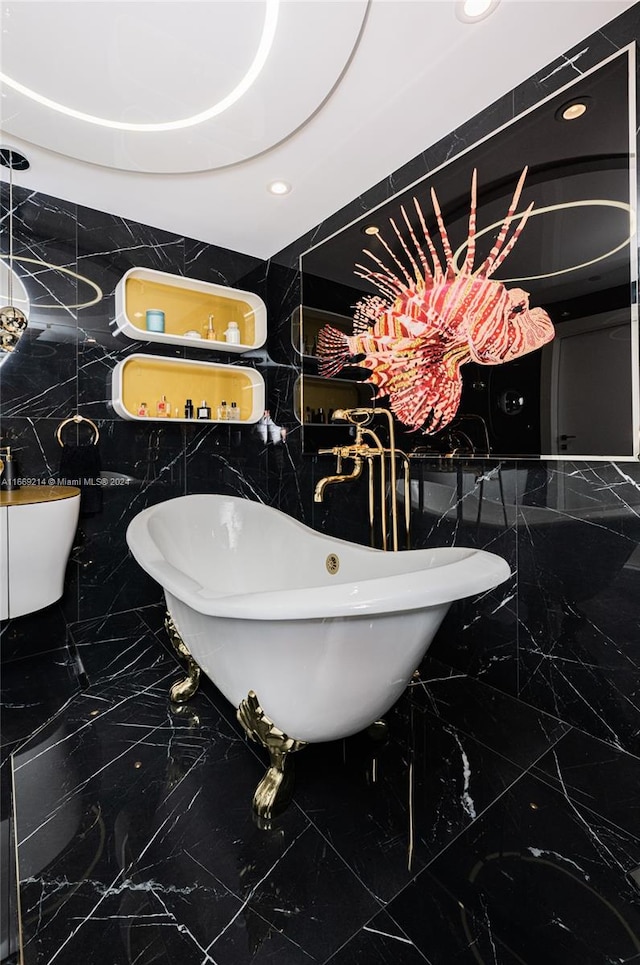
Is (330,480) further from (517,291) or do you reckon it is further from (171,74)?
(171,74)

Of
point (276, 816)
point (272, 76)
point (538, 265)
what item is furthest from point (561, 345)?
point (276, 816)

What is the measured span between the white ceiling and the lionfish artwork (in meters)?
0.32

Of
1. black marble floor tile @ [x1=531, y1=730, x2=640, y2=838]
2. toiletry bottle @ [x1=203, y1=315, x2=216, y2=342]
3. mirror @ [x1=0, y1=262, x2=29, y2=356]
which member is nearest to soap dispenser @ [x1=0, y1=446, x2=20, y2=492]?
mirror @ [x1=0, y1=262, x2=29, y2=356]

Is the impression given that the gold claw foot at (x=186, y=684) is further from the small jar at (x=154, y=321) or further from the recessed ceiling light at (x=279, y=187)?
the recessed ceiling light at (x=279, y=187)

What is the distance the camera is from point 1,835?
109 cm

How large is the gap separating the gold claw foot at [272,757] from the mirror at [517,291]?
1166mm

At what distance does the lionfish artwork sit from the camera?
1500 millimetres

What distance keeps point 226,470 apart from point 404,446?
132 cm

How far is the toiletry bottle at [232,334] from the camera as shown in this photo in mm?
2693

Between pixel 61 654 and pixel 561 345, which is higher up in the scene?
pixel 561 345

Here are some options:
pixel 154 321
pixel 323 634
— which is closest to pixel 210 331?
pixel 154 321

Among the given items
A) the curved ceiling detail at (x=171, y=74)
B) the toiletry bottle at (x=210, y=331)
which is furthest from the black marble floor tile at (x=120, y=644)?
the curved ceiling detail at (x=171, y=74)

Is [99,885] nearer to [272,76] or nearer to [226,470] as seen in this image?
[226,470]

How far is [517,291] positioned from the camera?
1476 millimetres
